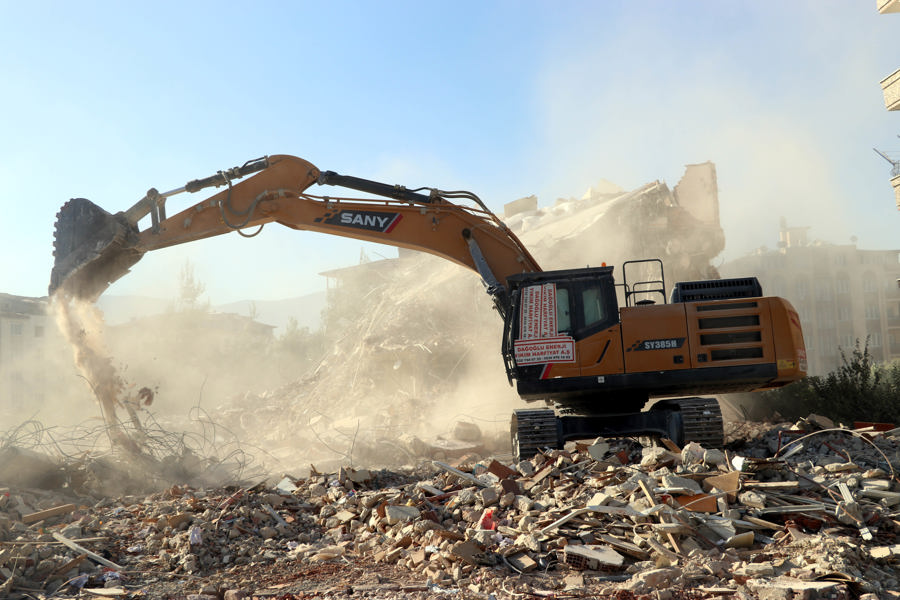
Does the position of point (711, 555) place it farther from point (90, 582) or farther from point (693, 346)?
point (90, 582)

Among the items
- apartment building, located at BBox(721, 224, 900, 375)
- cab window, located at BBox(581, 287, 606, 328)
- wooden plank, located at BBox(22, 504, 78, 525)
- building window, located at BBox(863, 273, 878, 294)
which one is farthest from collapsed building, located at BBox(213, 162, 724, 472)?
building window, located at BBox(863, 273, 878, 294)

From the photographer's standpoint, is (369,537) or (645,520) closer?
(645,520)

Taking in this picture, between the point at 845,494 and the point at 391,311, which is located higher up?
the point at 391,311

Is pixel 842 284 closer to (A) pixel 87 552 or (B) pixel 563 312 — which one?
(B) pixel 563 312

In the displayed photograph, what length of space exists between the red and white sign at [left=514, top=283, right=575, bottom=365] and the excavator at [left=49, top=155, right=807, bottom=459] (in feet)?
0.04

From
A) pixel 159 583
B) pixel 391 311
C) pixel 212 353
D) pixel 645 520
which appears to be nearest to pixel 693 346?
pixel 645 520

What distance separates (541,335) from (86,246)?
20.3 ft

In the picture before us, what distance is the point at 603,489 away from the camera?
23.2 feet

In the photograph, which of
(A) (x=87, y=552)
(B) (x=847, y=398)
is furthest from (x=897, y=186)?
(A) (x=87, y=552)

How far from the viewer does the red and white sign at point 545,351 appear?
965 centimetres

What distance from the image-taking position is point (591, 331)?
973cm

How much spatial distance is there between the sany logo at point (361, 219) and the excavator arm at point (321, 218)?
0.01m

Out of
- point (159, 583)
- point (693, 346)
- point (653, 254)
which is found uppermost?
point (653, 254)

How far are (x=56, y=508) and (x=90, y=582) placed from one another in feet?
8.22
